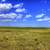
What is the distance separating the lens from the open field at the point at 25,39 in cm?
159

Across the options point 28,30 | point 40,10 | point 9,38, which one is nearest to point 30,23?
point 28,30

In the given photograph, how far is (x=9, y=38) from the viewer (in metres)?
1.64

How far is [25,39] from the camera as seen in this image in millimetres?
1616

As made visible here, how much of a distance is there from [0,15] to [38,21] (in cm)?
45

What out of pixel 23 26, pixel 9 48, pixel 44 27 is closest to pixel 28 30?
pixel 23 26

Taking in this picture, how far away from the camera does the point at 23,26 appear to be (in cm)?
165

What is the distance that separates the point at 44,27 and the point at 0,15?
53 centimetres

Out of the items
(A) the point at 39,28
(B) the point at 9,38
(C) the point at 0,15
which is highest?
(C) the point at 0,15

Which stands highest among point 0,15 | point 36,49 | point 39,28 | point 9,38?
point 0,15

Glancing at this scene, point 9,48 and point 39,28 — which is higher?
point 39,28

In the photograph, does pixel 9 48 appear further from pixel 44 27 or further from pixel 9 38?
pixel 44 27

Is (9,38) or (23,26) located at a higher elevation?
(23,26)

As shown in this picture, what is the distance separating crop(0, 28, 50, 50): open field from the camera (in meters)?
1.59

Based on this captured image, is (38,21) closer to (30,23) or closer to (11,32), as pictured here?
(30,23)
